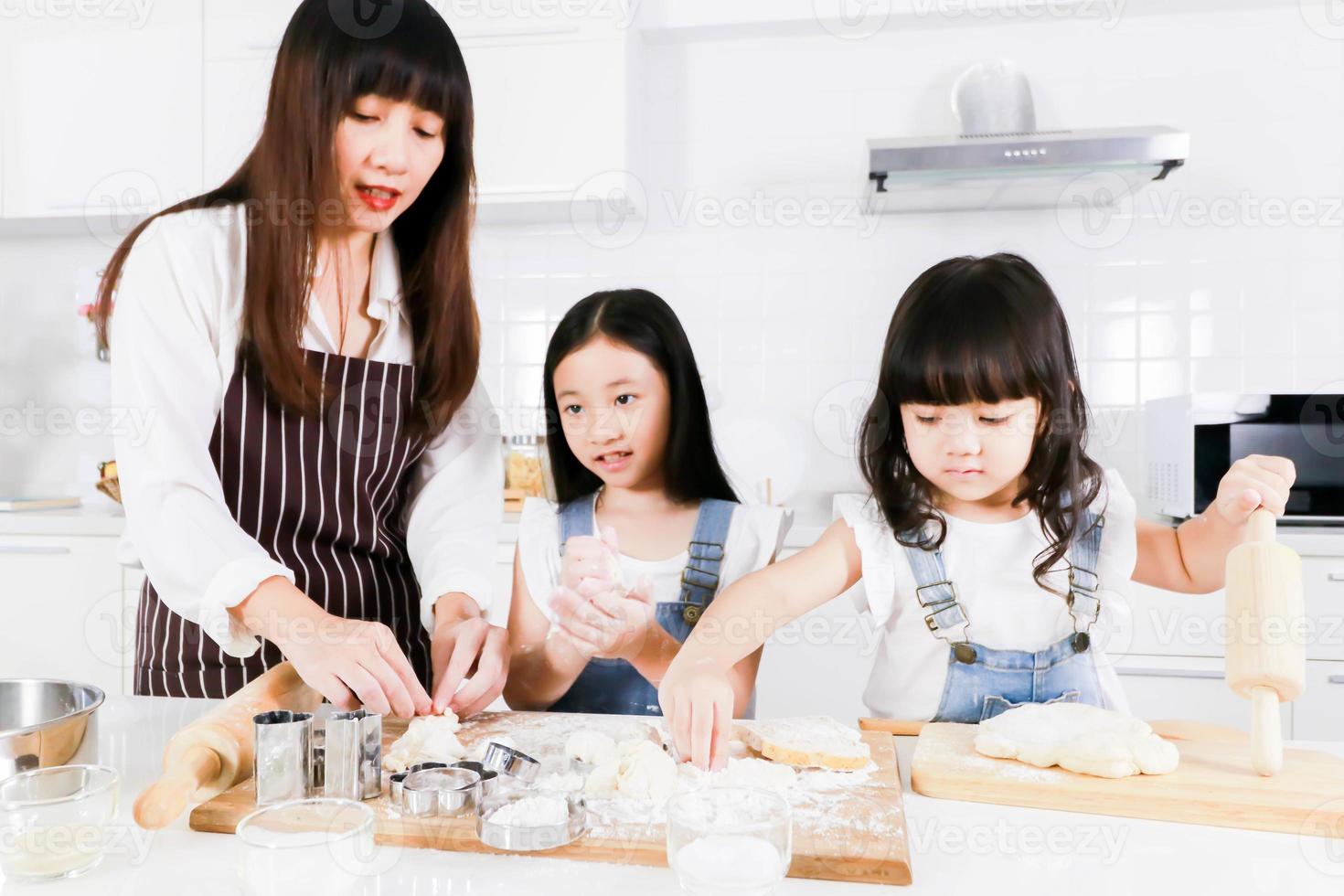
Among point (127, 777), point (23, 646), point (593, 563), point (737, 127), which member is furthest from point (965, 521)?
point (23, 646)

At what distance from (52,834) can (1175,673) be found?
1982 millimetres

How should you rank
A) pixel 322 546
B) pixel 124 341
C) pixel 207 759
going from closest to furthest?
pixel 207 759 < pixel 124 341 < pixel 322 546

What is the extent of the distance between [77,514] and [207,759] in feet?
6.14

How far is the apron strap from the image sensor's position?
1.29 m

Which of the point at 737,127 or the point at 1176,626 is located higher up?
the point at 737,127

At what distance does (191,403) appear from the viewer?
3.40 ft

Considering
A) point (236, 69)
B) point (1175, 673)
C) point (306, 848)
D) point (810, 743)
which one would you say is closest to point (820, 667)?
point (1175, 673)

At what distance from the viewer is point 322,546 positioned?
1.14 meters

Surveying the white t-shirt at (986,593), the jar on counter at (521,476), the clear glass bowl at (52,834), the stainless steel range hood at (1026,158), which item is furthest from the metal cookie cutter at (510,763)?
the stainless steel range hood at (1026,158)

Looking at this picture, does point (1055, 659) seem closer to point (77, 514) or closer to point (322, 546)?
point (322, 546)

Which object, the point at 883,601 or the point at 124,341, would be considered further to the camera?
the point at 883,601

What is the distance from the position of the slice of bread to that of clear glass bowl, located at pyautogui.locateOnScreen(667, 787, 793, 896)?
0.70ft

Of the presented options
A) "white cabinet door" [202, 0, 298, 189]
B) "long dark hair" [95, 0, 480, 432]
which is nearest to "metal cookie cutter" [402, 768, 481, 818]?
"long dark hair" [95, 0, 480, 432]

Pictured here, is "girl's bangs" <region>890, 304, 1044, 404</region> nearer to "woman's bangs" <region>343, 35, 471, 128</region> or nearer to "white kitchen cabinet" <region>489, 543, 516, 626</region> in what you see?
"woman's bangs" <region>343, 35, 471, 128</region>
